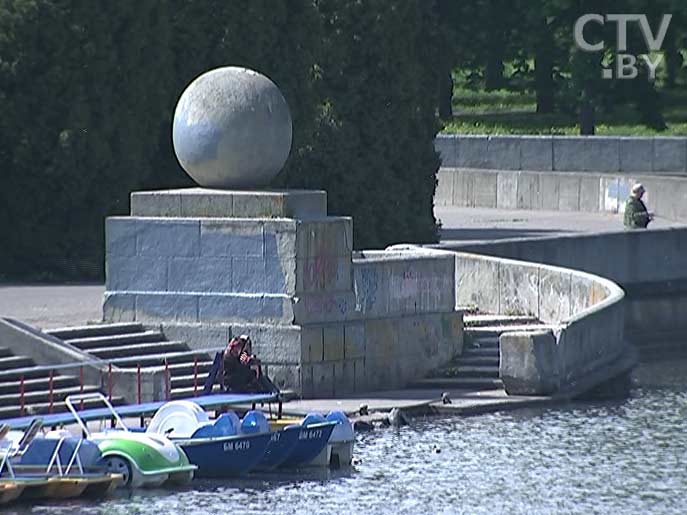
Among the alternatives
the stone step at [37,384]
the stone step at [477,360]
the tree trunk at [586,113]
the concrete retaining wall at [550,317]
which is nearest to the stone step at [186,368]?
the stone step at [37,384]

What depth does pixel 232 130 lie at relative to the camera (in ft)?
103

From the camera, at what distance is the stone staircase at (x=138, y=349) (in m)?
30.4

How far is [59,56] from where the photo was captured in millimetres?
37812

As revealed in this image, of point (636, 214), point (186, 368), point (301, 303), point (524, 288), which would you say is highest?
point (636, 214)

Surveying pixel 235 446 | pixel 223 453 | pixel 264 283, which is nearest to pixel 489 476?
pixel 235 446

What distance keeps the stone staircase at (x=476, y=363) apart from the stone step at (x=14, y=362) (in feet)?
18.0

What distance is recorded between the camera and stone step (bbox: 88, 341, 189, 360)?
101 ft

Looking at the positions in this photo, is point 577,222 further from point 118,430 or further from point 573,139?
point 118,430

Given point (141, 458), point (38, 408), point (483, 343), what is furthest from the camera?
point (483, 343)

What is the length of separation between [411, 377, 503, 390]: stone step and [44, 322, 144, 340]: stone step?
3691 millimetres

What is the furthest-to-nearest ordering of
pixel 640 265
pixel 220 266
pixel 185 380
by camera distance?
pixel 640 265 → pixel 220 266 → pixel 185 380

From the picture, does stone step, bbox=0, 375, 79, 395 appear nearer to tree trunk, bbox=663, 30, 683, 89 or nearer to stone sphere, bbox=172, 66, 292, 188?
stone sphere, bbox=172, 66, 292, 188

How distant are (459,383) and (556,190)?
23.6 meters

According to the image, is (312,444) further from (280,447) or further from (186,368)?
(186,368)
